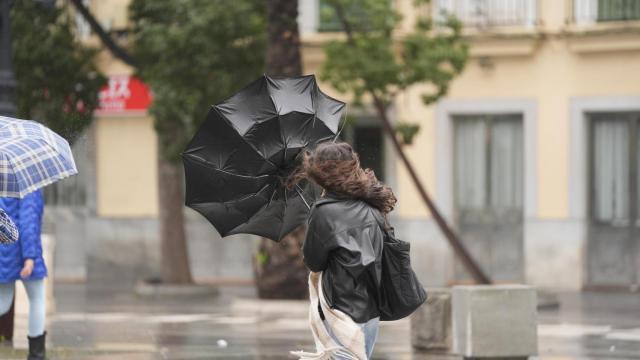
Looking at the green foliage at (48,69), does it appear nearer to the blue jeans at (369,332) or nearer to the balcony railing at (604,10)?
the balcony railing at (604,10)

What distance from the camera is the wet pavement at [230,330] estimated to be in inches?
532

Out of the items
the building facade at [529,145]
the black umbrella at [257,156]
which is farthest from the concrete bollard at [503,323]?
the building facade at [529,145]

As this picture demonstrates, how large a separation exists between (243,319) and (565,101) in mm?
8747

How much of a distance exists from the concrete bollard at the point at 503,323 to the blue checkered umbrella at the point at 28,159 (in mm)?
3958

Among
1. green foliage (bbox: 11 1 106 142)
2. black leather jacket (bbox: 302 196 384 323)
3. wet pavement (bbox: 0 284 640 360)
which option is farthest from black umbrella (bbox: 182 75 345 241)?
green foliage (bbox: 11 1 106 142)

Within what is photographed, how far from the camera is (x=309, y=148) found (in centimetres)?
1000

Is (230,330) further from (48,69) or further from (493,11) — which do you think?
(493,11)

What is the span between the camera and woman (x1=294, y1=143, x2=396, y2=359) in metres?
7.69

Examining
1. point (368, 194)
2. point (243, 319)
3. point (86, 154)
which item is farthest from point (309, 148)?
point (86, 154)

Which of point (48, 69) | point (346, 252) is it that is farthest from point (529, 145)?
point (346, 252)

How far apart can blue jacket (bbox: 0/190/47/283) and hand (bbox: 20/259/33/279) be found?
4cm

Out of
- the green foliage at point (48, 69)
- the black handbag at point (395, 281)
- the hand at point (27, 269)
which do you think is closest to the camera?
the black handbag at point (395, 281)

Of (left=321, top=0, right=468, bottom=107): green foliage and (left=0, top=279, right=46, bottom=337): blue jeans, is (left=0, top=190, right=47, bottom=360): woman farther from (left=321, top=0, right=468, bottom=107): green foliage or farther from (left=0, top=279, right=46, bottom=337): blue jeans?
(left=321, top=0, right=468, bottom=107): green foliage

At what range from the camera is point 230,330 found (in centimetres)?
1630
